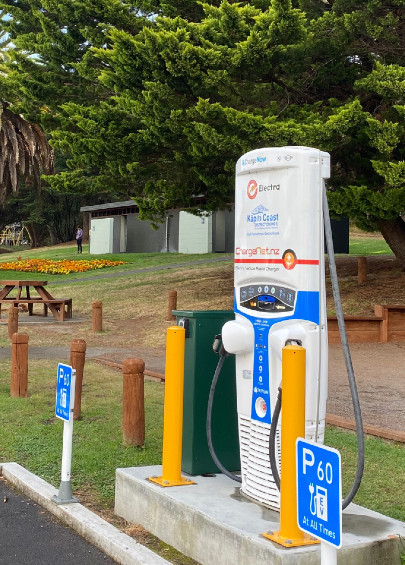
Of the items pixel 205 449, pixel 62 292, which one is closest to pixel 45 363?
pixel 205 449

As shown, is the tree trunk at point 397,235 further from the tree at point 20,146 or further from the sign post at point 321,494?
the tree at point 20,146

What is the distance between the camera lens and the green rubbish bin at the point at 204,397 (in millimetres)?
5633

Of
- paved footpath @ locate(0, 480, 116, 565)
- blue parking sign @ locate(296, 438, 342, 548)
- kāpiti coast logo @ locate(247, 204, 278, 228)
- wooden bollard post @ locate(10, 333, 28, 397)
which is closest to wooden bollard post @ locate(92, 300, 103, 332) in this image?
wooden bollard post @ locate(10, 333, 28, 397)

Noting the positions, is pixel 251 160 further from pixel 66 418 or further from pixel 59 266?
pixel 59 266

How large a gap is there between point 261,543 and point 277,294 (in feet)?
4.92

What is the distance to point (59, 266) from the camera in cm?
3797

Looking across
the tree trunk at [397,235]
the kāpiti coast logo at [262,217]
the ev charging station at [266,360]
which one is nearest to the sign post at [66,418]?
the ev charging station at [266,360]

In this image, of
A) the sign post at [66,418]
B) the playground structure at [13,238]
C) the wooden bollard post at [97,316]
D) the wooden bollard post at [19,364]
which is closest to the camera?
the sign post at [66,418]

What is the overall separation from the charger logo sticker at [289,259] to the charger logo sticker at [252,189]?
1.67ft

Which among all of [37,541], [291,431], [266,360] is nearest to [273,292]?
[266,360]

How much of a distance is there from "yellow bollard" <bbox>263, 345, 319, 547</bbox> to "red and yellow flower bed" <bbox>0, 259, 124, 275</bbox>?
32.2 metres

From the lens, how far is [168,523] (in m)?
5.07

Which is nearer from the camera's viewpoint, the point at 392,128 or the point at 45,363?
the point at 45,363

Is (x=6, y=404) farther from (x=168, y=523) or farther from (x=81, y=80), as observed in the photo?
(x=81, y=80)
